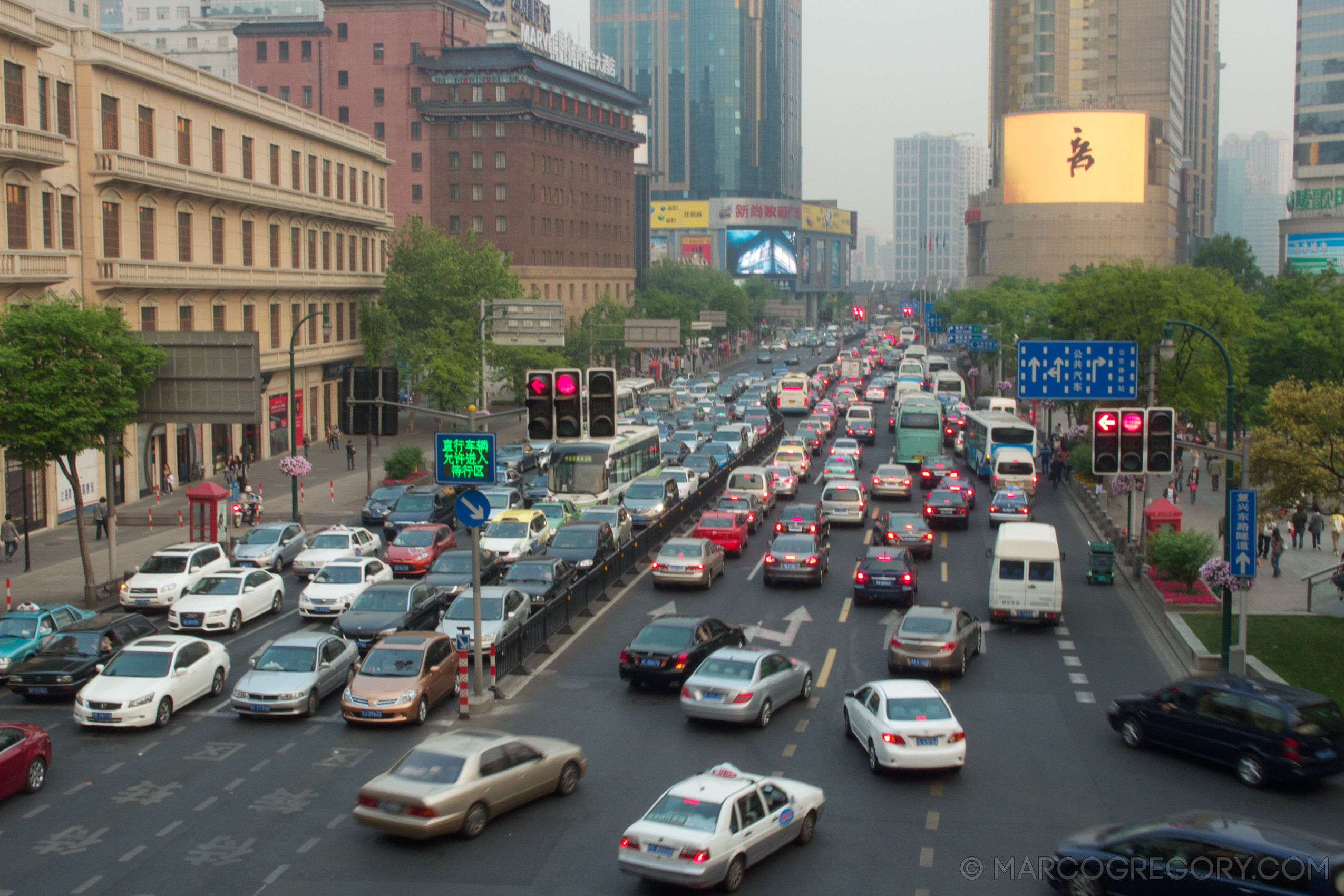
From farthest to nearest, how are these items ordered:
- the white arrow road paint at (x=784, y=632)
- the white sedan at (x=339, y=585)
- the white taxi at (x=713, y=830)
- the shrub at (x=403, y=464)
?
1. the shrub at (x=403, y=464)
2. the white sedan at (x=339, y=585)
3. the white arrow road paint at (x=784, y=632)
4. the white taxi at (x=713, y=830)

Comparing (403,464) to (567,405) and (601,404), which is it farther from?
(567,405)

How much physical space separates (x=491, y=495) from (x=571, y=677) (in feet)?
55.4

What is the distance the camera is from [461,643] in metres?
27.2

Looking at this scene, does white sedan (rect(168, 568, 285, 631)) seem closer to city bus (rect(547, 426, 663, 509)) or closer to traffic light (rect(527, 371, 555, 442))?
city bus (rect(547, 426, 663, 509))

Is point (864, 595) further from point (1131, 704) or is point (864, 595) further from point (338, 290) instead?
point (338, 290)

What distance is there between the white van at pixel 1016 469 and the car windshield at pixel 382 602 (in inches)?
1198

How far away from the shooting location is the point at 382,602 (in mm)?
29172

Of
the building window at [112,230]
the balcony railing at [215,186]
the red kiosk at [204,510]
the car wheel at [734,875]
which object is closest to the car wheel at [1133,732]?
the car wheel at [734,875]

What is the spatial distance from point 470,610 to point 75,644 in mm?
8121

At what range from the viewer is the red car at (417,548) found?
1459 inches

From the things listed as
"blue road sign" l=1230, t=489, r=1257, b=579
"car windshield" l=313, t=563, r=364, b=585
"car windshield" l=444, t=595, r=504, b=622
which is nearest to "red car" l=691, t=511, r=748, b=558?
"car windshield" l=313, t=563, r=364, b=585

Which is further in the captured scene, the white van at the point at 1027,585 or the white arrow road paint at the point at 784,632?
the white van at the point at 1027,585

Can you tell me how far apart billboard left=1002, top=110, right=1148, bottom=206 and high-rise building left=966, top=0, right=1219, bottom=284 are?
13 centimetres

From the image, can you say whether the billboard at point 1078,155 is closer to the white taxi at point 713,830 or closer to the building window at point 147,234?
the building window at point 147,234
